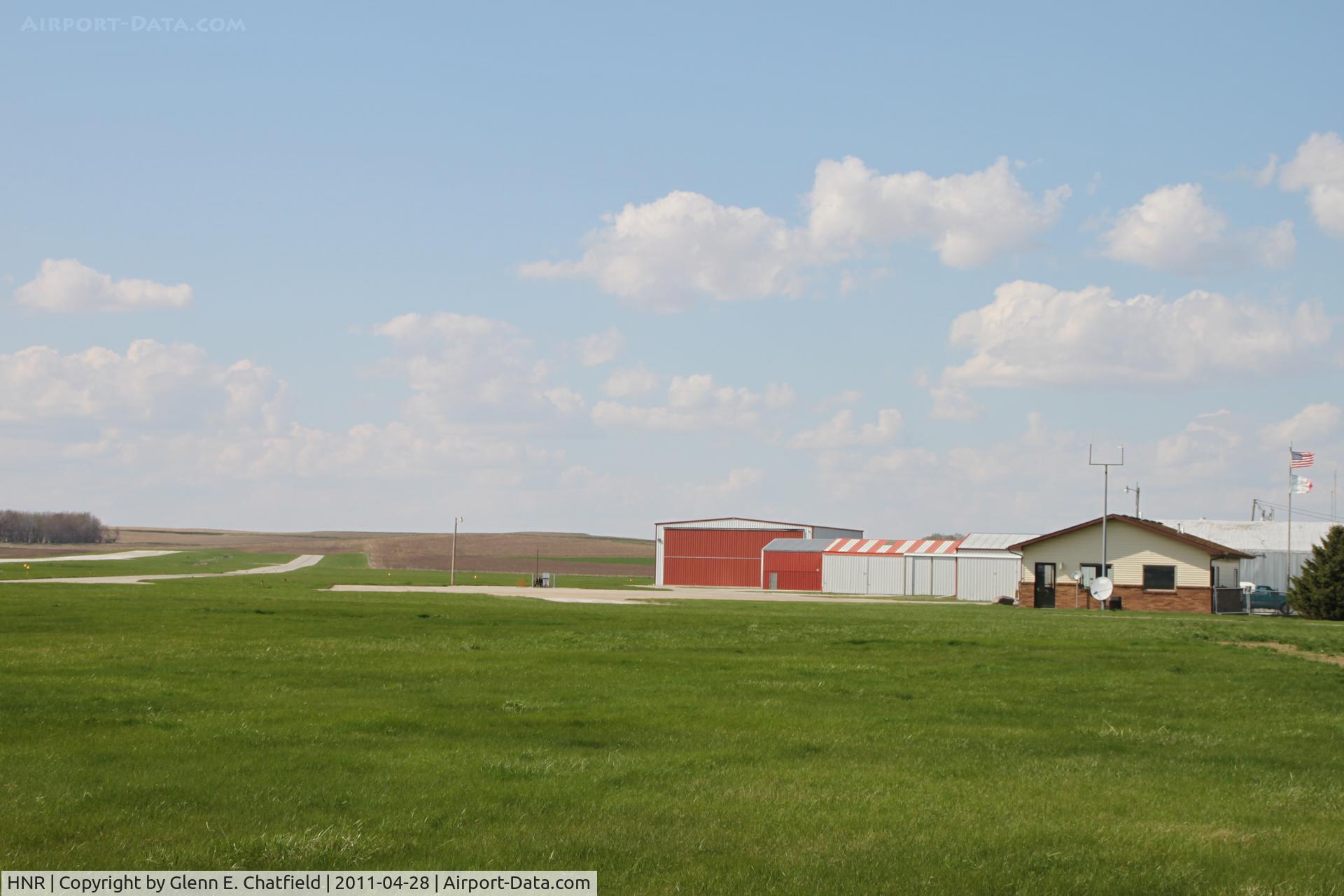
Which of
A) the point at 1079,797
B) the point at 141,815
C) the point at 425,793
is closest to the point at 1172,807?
the point at 1079,797

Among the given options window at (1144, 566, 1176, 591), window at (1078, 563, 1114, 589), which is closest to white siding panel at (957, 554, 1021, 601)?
window at (1078, 563, 1114, 589)

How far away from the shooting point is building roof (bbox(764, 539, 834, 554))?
105 meters

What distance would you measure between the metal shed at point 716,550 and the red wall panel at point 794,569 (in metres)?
5.29

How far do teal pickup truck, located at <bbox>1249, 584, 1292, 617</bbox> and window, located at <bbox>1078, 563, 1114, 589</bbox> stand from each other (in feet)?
41.5

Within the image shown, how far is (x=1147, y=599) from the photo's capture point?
71.8 m

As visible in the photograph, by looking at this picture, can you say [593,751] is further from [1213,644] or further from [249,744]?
[1213,644]

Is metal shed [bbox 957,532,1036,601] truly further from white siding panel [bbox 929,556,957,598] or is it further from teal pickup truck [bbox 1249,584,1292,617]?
teal pickup truck [bbox 1249,584,1292,617]

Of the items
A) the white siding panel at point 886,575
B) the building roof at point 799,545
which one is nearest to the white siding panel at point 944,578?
the white siding panel at point 886,575

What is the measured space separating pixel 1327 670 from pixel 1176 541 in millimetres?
48371

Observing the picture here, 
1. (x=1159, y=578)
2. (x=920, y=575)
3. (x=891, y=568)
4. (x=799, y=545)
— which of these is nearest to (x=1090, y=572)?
(x=1159, y=578)

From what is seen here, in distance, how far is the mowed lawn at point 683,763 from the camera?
31.7 feet

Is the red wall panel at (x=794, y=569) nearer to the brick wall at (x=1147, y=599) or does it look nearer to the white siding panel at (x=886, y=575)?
the white siding panel at (x=886, y=575)

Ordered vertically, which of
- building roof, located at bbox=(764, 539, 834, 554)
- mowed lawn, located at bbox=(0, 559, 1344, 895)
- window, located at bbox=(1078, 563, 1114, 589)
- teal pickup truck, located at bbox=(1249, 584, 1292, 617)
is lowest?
teal pickup truck, located at bbox=(1249, 584, 1292, 617)

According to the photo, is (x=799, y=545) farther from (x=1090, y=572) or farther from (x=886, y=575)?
(x=1090, y=572)
